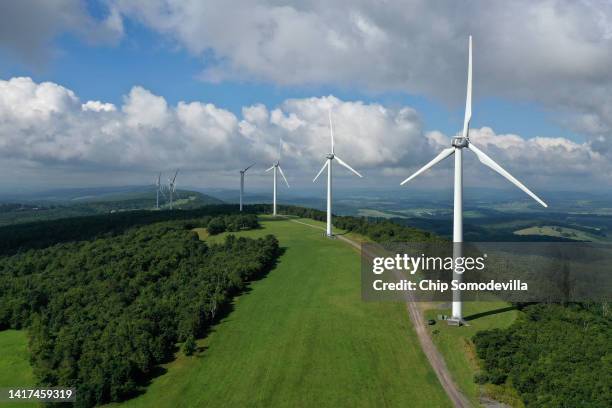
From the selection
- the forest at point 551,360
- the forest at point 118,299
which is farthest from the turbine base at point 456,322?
the forest at point 118,299

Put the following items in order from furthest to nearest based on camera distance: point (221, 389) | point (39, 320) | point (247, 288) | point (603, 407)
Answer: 1. point (247, 288)
2. point (39, 320)
3. point (221, 389)
4. point (603, 407)

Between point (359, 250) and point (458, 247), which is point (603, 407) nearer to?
point (458, 247)

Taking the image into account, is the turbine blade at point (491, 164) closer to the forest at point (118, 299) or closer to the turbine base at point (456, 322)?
the turbine base at point (456, 322)

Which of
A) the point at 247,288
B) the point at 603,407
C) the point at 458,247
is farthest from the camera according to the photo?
the point at 247,288

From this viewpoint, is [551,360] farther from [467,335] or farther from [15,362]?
[15,362]

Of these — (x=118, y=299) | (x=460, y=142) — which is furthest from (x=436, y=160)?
(x=118, y=299)

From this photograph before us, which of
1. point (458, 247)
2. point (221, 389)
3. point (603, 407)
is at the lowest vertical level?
point (221, 389)

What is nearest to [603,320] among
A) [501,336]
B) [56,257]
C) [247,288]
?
[501,336]
